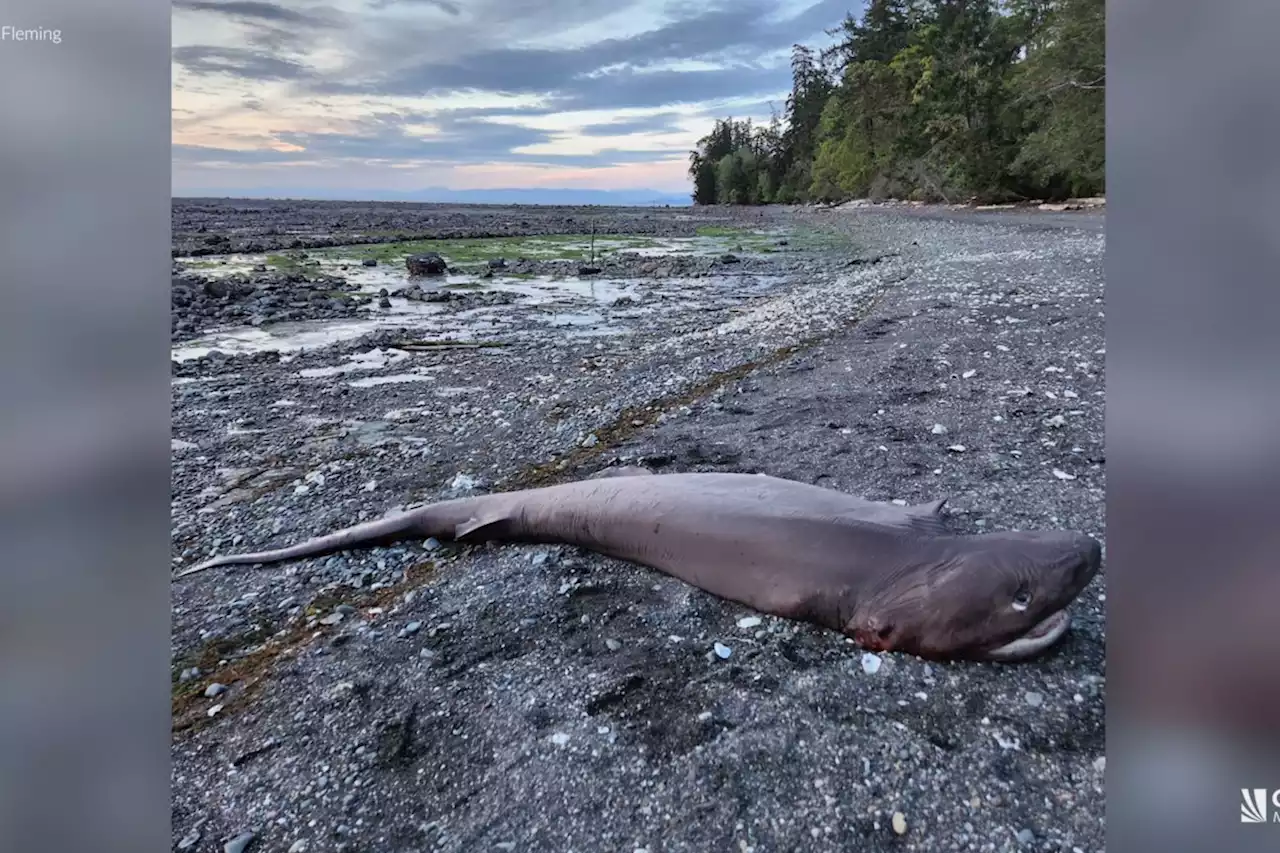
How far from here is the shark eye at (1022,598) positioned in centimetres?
236

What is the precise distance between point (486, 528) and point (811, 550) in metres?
1.58

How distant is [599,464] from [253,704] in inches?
97.0

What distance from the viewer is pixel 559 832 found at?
1.89 m

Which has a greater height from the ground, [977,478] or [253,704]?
[977,478]

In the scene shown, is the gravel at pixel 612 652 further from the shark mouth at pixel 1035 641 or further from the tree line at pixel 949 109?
the tree line at pixel 949 109

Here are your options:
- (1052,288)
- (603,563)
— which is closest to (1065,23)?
(1052,288)

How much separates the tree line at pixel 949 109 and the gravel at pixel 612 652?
1147cm
